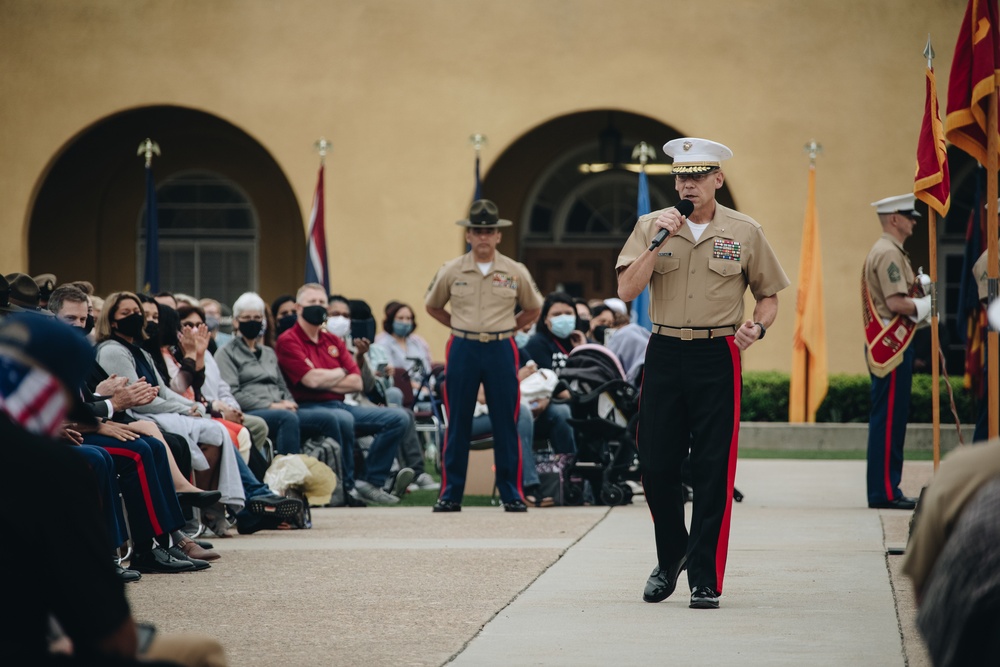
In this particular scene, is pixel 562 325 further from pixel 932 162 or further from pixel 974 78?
pixel 974 78

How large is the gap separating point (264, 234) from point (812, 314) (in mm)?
8299

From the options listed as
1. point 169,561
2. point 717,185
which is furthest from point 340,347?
point 717,185

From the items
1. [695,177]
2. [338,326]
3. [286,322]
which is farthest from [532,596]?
[338,326]

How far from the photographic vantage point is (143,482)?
745 cm

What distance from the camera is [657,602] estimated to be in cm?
655

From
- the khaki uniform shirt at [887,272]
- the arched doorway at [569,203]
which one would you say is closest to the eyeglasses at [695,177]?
the khaki uniform shirt at [887,272]

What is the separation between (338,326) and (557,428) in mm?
2531

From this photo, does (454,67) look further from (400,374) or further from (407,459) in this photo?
(407,459)

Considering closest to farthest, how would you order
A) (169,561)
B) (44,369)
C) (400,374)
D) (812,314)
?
Answer: (44,369)
(169,561)
(400,374)
(812,314)

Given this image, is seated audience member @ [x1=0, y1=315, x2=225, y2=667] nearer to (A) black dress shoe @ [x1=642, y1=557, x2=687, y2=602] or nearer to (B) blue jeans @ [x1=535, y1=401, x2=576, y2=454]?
(A) black dress shoe @ [x1=642, y1=557, x2=687, y2=602]

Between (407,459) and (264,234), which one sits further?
(264,234)

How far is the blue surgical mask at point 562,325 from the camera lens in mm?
12586

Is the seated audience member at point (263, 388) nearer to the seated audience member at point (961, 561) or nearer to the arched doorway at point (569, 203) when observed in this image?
the seated audience member at point (961, 561)

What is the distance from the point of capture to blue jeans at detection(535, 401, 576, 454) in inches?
474
